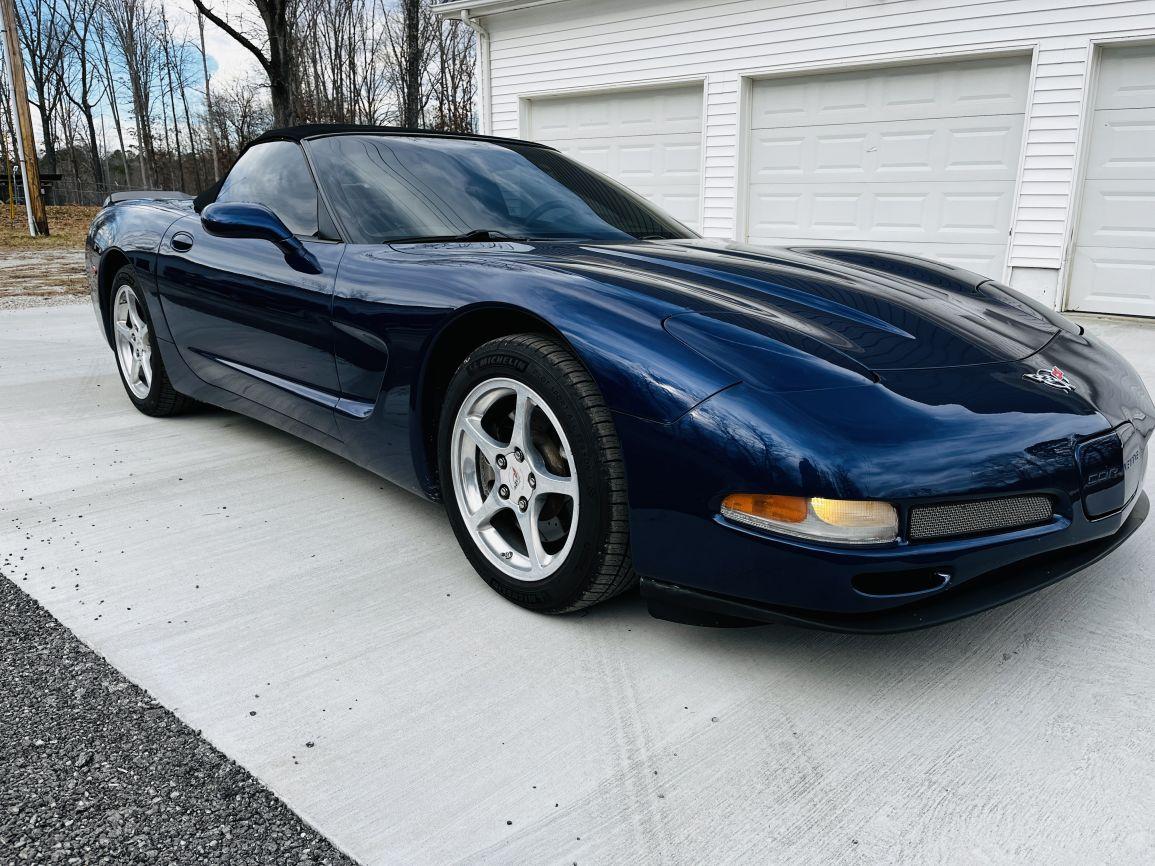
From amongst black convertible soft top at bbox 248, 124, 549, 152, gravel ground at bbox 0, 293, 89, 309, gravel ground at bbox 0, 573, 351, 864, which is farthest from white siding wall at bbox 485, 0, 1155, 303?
gravel ground at bbox 0, 573, 351, 864

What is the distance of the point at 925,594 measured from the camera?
5.59 ft

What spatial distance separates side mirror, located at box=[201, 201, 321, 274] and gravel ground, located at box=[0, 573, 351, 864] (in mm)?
1393

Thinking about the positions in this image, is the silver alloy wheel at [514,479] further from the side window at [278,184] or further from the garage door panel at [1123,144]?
the garage door panel at [1123,144]

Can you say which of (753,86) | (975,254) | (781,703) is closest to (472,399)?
(781,703)

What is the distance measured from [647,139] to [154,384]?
24.2 ft

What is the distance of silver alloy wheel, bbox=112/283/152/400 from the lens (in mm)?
3934

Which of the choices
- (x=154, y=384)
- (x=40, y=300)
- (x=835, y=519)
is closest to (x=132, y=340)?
(x=154, y=384)

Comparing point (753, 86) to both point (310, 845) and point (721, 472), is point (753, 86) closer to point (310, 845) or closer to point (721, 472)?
point (721, 472)

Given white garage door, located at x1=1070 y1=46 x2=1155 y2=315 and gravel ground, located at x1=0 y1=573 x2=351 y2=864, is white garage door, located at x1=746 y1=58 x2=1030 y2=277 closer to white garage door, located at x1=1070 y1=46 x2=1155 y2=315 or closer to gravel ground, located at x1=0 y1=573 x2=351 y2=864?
white garage door, located at x1=1070 y1=46 x2=1155 y2=315

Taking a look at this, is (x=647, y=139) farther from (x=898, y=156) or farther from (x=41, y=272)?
(x=41, y=272)

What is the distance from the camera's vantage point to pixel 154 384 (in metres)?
3.92

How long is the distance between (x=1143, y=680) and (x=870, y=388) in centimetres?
92

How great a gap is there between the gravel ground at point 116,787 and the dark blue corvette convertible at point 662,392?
0.83 metres

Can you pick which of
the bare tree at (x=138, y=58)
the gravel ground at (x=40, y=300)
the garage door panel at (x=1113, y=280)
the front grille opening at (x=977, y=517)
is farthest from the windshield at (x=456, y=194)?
the bare tree at (x=138, y=58)
